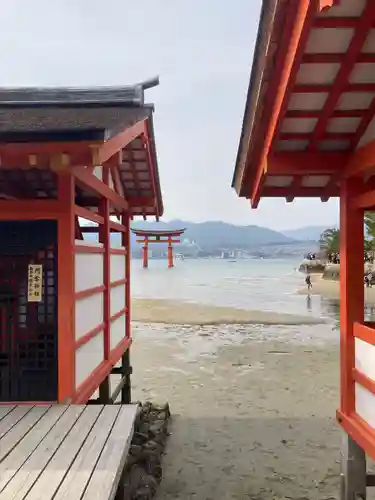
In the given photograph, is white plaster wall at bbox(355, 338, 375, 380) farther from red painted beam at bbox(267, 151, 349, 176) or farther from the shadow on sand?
the shadow on sand

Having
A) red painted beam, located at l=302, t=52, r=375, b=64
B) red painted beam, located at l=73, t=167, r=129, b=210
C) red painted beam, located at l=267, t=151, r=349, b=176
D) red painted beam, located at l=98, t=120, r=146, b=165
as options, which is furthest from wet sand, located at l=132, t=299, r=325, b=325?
red painted beam, located at l=302, t=52, r=375, b=64

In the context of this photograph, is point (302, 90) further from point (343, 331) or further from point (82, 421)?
point (82, 421)

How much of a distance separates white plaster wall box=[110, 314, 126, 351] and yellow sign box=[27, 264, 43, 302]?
2374 mm

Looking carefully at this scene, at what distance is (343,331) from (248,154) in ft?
6.30

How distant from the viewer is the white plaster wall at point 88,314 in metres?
5.26

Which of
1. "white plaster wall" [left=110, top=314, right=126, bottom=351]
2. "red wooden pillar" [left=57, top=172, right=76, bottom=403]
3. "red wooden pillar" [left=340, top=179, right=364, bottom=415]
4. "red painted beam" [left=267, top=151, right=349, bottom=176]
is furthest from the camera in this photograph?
"white plaster wall" [left=110, top=314, right=126, bottom=351]

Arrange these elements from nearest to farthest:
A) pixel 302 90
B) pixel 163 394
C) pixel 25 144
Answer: pixel 302 90 < pixel 25 144 < pixel 163 394

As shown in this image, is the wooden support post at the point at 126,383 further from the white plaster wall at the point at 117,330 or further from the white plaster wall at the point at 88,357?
the white plaster wall at the point at 88,357

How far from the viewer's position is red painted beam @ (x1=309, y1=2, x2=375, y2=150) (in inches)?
122

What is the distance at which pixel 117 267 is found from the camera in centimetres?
798

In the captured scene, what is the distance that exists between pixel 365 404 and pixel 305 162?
2216mm

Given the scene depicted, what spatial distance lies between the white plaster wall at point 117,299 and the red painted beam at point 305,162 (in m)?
3.92

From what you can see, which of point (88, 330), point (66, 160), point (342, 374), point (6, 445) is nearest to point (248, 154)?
point (66, 160)

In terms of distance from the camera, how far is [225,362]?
13.3 meters
